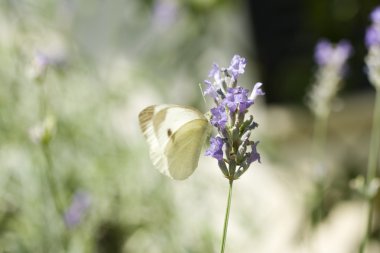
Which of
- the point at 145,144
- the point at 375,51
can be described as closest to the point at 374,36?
the point at 375,51

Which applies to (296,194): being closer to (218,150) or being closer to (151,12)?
(151,12)

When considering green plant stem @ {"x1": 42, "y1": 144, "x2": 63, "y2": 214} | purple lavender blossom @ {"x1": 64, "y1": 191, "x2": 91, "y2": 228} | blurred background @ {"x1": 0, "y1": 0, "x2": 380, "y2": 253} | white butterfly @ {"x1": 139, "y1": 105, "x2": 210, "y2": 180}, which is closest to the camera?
white butterfly @ {"x1": 139, "y1": 105, "x2": 210, "y2": 180}

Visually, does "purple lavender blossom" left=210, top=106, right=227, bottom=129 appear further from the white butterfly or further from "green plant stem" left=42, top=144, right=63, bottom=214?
"green plant stem" left=42, top=144, right=63, bottom=214

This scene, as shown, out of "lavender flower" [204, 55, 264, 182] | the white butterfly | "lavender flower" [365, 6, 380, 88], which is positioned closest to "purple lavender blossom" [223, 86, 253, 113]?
"lavender flower" [204, 55, 264, 182]

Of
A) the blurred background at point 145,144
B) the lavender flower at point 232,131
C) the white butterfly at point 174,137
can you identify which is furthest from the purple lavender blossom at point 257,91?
the blurred background at point 145,144

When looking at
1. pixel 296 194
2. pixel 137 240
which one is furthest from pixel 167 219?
pixel 296 194

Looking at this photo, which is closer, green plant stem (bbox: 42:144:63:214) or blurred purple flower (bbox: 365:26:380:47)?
blurred purple flower (bbox: 365:26:380:47)

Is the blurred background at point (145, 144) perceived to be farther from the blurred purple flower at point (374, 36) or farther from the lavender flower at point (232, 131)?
the lavender flower at point (232, 131)
